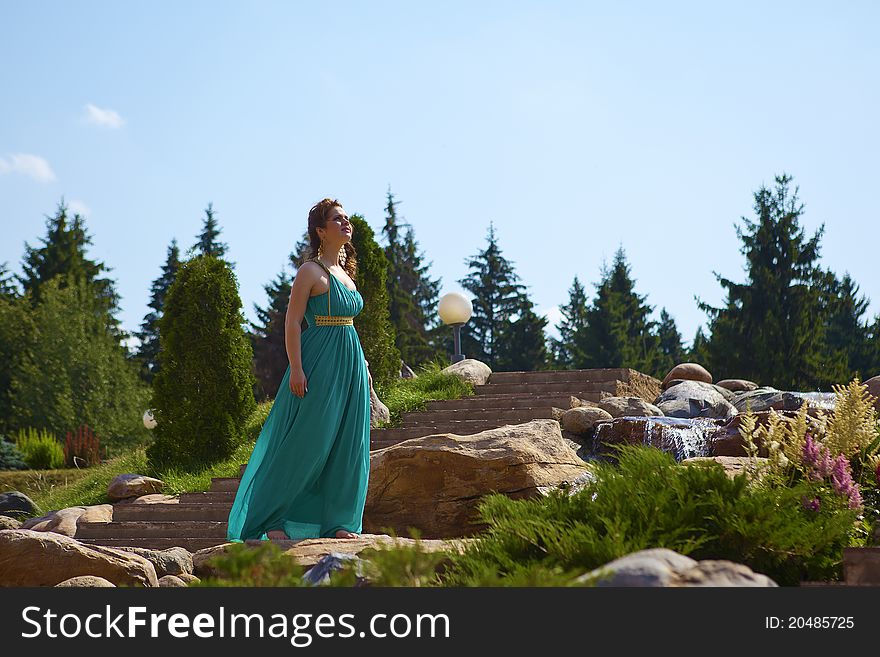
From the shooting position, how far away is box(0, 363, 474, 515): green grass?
11977mm

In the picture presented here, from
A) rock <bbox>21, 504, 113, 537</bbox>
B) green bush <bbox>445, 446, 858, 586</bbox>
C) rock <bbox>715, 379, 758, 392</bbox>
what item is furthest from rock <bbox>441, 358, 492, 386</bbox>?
green bush <bbox>445, 446, 858, 586</bbox>

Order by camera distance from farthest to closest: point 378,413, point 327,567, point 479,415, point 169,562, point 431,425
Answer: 1. point 378,413
2. point 479,415
3. point 431,425
4. point 169,562
5. point 327,567

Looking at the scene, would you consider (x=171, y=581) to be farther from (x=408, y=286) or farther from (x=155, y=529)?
(x=408, y=286)

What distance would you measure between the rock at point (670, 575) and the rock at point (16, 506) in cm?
1198

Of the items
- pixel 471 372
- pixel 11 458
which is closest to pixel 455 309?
pixel 471 372

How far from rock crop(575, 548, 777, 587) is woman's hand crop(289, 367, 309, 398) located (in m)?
3.40

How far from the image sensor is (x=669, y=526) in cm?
397

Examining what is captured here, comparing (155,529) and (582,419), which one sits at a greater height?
(582,419)

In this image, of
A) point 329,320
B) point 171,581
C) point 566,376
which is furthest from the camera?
point 566,376

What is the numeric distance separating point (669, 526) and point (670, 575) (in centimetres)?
144

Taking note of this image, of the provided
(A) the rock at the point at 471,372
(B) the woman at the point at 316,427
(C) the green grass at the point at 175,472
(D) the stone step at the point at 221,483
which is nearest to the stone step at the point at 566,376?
(A) the rock at the point at 471,372
